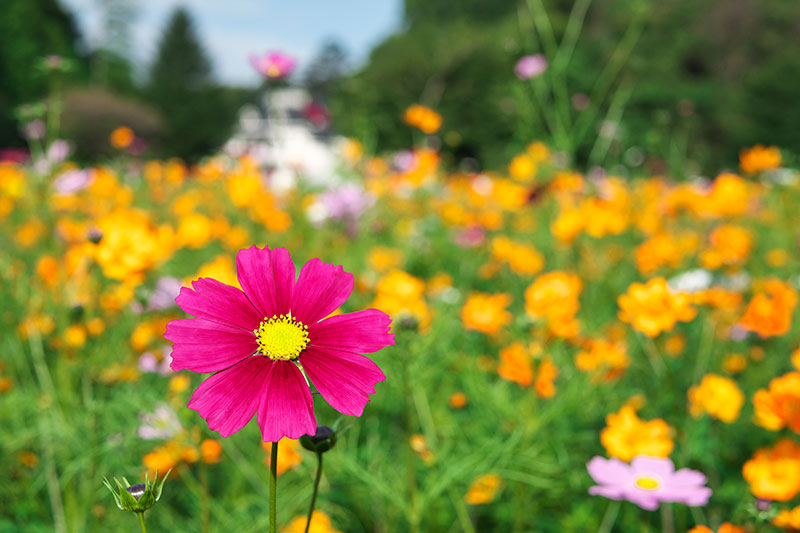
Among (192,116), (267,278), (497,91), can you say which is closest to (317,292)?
(267,278)

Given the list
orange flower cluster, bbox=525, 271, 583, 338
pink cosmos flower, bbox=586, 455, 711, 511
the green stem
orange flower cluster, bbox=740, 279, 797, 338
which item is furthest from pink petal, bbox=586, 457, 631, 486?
orange flower cluster, bbox=740, 279, 797, 338

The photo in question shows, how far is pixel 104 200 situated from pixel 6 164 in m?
0.45

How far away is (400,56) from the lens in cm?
1234

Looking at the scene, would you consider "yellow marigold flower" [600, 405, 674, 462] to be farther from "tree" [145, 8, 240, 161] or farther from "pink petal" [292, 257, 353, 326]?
"tree" [145, 8, 240, 161]

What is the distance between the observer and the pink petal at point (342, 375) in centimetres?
42

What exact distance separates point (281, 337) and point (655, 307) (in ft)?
2.21

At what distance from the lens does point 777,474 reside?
779 mm

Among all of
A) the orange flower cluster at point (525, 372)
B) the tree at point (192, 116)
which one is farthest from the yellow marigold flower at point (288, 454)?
the tree at point (192, 116)

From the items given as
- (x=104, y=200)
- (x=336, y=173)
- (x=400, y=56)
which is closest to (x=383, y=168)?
(x=336, y=173)

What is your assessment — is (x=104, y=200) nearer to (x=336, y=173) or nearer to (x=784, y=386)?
(x=336, y=173)

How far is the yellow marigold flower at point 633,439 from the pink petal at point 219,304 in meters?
0.59

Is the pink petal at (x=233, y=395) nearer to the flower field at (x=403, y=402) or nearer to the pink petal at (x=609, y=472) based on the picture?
the flower field at (x=403, y=402)

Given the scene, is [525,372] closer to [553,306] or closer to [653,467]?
[553,306]

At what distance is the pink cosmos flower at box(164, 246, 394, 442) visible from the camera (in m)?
0.41
